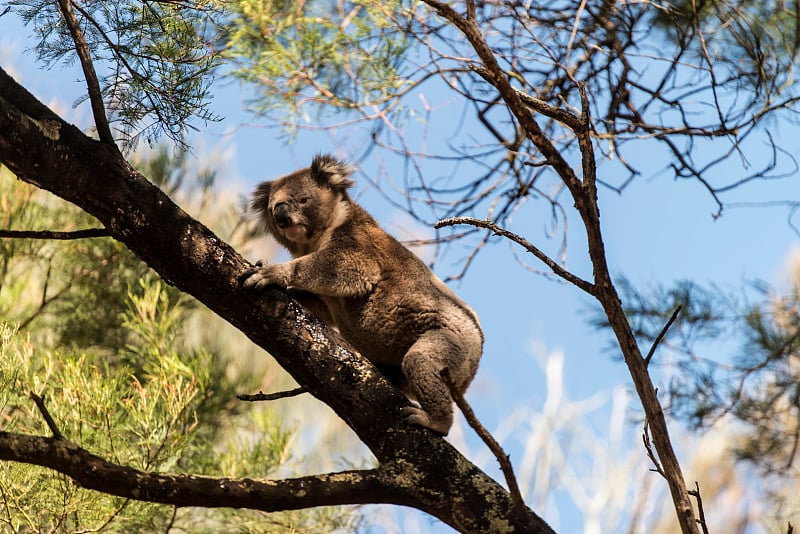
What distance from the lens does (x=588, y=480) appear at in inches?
371

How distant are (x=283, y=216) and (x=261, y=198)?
34cm

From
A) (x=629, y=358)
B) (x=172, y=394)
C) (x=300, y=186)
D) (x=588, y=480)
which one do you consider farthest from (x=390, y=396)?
(x=588, y=480)

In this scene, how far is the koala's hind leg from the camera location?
2496mm

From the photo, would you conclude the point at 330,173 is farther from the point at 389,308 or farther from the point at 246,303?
the point at 246,303

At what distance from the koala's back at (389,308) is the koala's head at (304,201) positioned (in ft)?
0.56

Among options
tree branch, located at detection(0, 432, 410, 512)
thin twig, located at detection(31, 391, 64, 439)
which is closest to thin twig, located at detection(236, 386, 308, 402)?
tree branch, located at detection(0, 432, 410, 512)

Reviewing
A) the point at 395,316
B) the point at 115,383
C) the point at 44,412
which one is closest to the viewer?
the point at 44,412

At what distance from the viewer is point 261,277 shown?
239 centimetres

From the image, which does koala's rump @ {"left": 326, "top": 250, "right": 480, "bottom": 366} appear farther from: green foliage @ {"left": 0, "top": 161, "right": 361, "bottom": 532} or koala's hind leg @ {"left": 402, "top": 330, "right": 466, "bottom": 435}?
green foliage @ {"left": 0, "top": 161, "right": 361, "bottom": 532}

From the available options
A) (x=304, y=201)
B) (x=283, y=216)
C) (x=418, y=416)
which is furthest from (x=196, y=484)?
(x=304, y=201)

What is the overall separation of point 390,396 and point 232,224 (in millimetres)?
2710

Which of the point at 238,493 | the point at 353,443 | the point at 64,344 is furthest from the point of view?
the point at 353,443

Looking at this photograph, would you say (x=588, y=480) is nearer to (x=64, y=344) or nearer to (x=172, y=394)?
(x=64, y=344)

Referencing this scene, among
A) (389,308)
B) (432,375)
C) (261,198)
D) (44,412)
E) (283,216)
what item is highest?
(261,198)
